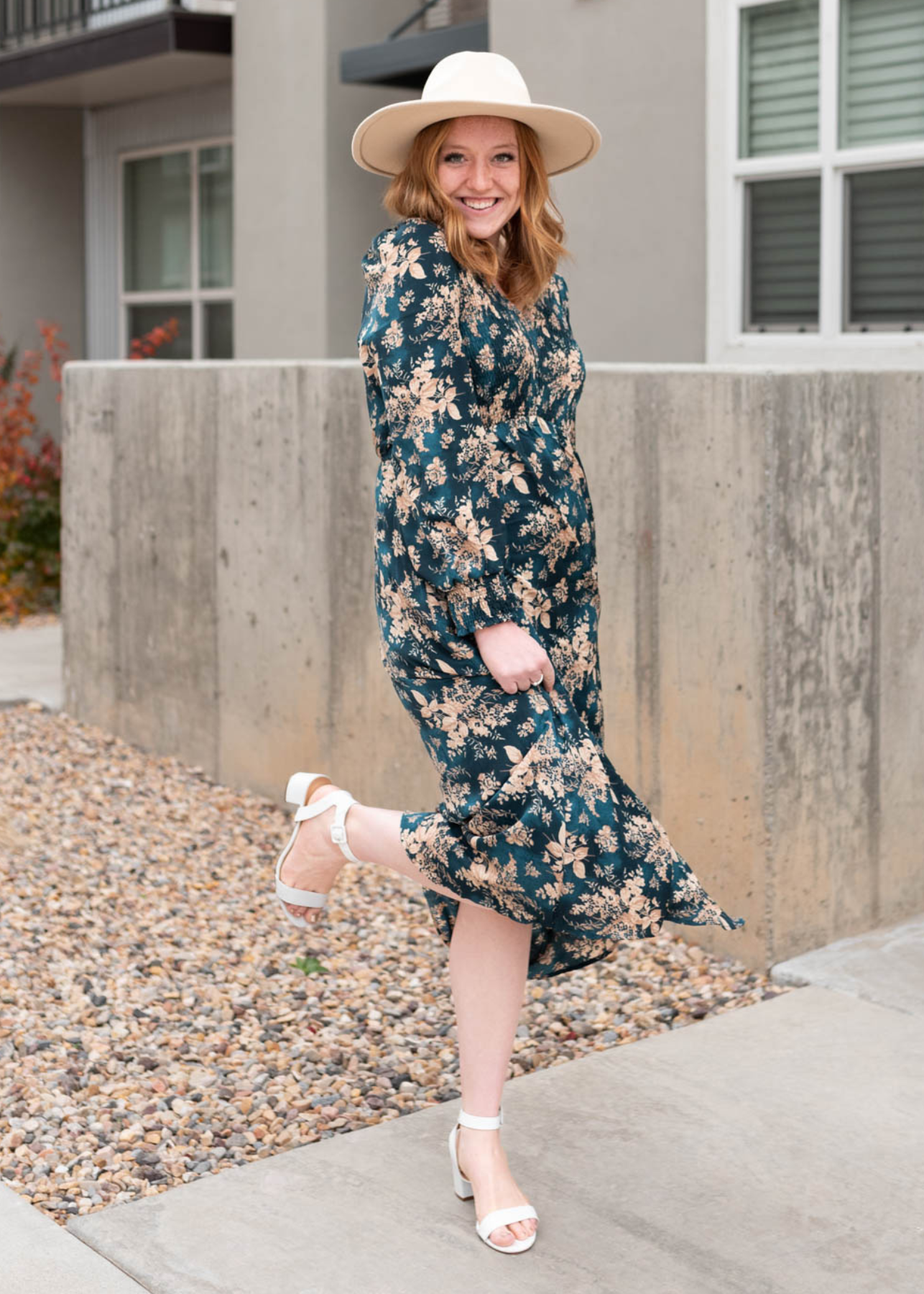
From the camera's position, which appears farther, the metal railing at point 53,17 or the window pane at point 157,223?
the window pane at point 157,223

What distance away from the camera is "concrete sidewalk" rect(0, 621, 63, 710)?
7.91 metres

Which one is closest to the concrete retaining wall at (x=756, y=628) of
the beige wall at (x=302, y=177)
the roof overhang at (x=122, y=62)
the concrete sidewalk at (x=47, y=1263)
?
the concrete sidewalk at (x=47, y=1263)

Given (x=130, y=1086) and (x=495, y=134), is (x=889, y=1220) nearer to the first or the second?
(x=130, y=1086)

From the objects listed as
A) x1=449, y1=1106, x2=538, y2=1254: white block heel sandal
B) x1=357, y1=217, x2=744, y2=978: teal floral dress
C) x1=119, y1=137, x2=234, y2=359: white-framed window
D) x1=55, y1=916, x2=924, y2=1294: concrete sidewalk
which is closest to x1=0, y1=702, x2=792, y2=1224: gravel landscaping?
x1=55, y1=916, x2=924, y2=1294: concrete sidewalk

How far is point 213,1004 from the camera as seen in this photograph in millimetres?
4281

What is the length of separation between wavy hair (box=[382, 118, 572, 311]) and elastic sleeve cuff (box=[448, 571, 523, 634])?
1.75 ft

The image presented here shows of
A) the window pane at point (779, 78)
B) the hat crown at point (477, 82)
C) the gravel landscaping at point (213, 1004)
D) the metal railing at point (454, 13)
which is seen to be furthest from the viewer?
the metal railing at point (454, 13)

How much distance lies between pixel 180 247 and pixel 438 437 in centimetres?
1039

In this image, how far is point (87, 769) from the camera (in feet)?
21.7

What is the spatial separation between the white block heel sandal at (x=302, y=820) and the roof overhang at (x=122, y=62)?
851 cm

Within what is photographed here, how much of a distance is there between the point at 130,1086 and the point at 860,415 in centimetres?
245

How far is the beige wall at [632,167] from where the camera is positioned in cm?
730

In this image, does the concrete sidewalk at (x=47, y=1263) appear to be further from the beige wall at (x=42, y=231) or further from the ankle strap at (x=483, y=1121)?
the beige wall at (x=42, y=231)

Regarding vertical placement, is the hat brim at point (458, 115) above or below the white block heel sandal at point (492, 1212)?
above
